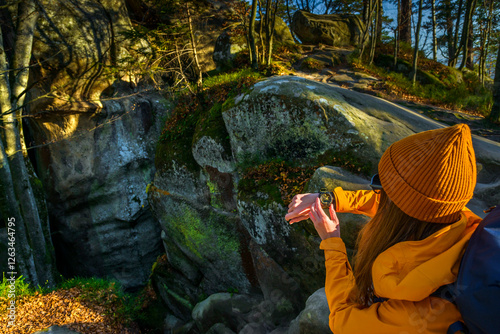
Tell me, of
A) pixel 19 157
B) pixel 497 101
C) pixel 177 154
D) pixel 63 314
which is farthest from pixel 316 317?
pixel 497 101

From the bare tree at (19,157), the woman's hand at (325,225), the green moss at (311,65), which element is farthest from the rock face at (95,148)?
the woman's hand at (325,225)

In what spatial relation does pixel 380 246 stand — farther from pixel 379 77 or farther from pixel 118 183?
pixel 379 77

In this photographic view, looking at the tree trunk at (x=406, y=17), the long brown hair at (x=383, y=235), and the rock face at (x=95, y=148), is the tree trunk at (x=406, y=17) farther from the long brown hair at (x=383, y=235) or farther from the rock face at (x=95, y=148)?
the long brown hair at (x=383, y=235)

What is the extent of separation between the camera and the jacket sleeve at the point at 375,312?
1246 millimetres

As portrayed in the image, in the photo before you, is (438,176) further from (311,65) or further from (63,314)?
(311,65)

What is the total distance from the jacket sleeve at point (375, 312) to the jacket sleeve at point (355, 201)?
0.64 meters

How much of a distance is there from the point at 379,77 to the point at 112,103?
38.4ft

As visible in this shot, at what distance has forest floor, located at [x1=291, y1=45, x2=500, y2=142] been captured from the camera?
28.9ft

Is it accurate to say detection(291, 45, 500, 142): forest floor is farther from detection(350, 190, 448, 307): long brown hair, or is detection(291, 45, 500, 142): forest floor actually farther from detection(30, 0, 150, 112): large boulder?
detection(350, 190, 448, 307): long brown hair

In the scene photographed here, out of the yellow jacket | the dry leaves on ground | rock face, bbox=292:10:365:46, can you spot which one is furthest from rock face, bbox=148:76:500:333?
rock face, bbox=292:10:365:46

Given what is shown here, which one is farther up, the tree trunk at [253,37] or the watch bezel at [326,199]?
the tree trunk at [253,37]

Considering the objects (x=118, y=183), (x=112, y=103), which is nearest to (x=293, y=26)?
(x=112, y=103)

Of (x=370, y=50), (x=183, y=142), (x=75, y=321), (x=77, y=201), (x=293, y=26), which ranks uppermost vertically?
(x=293, y=26)

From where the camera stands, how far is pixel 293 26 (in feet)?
56.0
